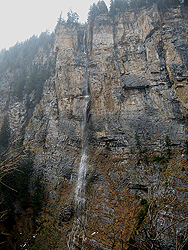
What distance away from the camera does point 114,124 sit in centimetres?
2045

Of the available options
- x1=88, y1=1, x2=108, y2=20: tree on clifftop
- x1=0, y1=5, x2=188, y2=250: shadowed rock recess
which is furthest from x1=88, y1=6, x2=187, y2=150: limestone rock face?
x1=88, y1=1, x2=108, y2=20: tree on clifftop

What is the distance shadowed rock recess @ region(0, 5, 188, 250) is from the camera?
14.9 metres

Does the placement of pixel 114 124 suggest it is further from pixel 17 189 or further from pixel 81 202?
pixel 17 189

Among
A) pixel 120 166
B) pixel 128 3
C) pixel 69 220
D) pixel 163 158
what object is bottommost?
pixel 69 220

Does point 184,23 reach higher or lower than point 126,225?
higher

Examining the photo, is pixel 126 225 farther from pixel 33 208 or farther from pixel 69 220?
pixel 33 208

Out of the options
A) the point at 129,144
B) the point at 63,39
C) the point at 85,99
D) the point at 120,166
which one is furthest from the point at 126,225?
the point at 63,39

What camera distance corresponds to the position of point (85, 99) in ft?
75.5

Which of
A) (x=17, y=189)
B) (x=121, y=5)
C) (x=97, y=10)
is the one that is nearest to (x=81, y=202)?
(x=17, y=189)

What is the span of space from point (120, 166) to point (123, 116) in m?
6.22

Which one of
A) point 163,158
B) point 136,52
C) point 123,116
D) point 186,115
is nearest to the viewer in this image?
point 163,158

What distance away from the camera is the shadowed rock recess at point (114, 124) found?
1486 centimetres

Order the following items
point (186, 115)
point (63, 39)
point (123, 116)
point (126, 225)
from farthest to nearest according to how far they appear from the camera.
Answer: point (63, 39) → point (123, 116) → point (186, 115) → point (126, 225)

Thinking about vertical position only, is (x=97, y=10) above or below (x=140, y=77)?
above
